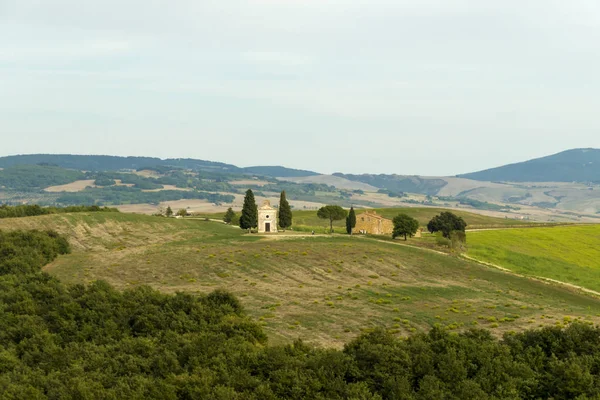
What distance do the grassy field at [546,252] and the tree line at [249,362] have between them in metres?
74.9

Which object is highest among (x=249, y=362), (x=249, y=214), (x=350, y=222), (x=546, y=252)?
(x=249, y=214)

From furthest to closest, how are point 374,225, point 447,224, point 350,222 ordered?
point 374,225 → point 447,224 → point 350,222

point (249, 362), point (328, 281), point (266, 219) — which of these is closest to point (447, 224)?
point (266, 219)

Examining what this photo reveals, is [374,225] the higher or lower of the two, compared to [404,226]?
lower

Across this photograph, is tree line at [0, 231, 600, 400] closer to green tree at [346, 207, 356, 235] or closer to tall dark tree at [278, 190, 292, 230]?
tall dark tree at [278, 190, 292, 230]

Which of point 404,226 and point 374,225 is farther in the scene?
point 374,225

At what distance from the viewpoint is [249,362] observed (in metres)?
43.6

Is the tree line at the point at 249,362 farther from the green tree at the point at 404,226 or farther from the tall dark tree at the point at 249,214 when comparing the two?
the green tree at the point at 404,226

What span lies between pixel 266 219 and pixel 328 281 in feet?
147

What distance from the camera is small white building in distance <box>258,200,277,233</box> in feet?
430

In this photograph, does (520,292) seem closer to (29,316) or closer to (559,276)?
(559,276)

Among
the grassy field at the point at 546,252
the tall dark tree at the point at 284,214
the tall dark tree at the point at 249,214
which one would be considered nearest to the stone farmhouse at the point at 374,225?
the tall dark tree at the point at 284,214

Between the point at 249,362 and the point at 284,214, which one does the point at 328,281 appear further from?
the point at 284,214

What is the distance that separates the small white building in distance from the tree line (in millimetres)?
71015
